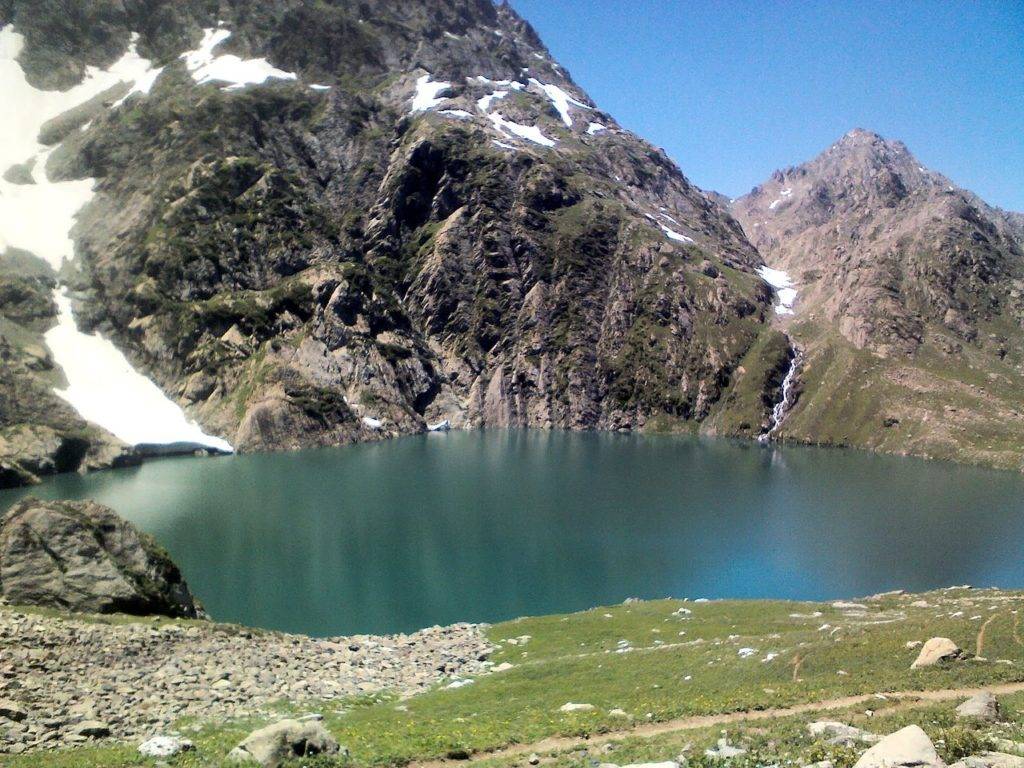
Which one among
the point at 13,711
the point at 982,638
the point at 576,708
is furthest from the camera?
the point at 982,638

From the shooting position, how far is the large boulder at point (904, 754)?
1145 centimetres

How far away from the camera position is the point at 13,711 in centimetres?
1959

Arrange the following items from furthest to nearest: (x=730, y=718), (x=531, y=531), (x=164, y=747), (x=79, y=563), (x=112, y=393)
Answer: (x=112, y=393) → (x=531, y=531) → (x=79, y=563) → (x=730, y=718) → (x=164, y=747)

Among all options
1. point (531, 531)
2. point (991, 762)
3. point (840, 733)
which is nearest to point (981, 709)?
point (840, 733)

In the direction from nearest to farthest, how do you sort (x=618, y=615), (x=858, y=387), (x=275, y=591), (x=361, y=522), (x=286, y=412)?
(x=618, y=615) < (x=275, y=591) < (x=361, y=522) < (x=286, y=412) < (x=858, y=387)

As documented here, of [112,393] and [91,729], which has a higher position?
[112,393]

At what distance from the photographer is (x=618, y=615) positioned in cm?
4512

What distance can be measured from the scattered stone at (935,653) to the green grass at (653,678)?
1.64ft

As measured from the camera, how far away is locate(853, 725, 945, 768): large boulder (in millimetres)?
11445

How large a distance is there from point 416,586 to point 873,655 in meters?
41.0

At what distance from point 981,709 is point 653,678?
45.4 ft

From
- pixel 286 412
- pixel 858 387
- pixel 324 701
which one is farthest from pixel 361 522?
pixel 858 387

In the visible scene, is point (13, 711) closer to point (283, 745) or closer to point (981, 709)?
point (283, 745)

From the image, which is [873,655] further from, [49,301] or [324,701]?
[49,301]
